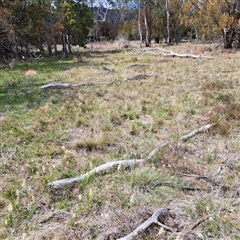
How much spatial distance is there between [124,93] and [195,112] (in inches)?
84.8

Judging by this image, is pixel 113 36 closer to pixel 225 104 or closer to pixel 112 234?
pixel 225 104

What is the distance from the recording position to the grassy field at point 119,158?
2127 mm

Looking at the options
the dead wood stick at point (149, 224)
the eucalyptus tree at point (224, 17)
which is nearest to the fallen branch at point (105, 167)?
the dead wood stick at point (149, 224)

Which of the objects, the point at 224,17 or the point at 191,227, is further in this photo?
the point at 224,17

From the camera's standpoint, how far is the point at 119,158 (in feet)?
10.7

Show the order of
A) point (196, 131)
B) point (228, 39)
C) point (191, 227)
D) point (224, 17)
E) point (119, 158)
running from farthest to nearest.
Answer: point (228, 39) < point (224, 17) < point (196, 131) < point (119, 158) < point (191, 227)

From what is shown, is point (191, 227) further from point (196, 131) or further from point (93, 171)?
point (196, 131)

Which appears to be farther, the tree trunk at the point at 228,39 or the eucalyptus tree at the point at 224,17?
the tree trunk at the point at 228,39

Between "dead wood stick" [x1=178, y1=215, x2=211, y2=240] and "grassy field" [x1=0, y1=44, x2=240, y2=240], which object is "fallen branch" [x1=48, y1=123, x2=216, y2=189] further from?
"dead wood stick" [x1=178, y1=215, x2=211, y2=240]

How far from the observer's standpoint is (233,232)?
6.61 feet

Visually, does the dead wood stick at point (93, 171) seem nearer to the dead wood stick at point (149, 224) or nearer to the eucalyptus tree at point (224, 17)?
the dead wood stick at point (149, 224)

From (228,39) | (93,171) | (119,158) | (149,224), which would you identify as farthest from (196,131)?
(228,39)

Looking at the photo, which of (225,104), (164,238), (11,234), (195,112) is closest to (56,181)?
(11,234)

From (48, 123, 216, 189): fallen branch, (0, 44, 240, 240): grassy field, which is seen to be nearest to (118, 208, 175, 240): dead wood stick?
(0, 44, 240, 240): grassy field
